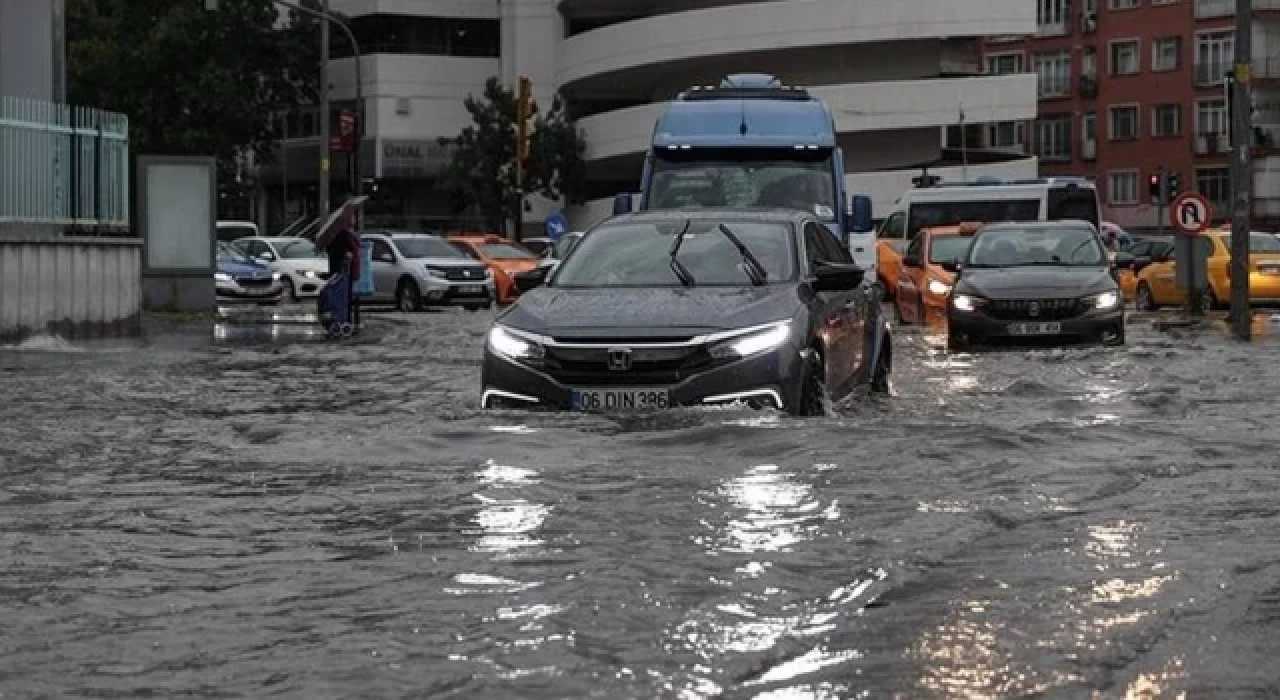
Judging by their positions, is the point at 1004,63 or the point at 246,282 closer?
the point at 246,282

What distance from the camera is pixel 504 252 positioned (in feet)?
144

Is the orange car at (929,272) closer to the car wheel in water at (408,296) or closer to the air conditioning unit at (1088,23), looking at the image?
the car wheel in water at (408,296)

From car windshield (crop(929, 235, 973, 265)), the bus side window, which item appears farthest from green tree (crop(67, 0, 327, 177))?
car windshield (crop(929, 235, 973, 265))

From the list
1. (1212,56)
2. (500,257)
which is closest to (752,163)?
(500,257)

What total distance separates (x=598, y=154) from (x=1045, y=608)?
63884 mm

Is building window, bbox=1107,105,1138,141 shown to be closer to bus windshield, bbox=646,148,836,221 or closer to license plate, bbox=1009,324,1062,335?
bus windshield, bbox=646,148,836,221

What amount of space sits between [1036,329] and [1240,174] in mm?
7256

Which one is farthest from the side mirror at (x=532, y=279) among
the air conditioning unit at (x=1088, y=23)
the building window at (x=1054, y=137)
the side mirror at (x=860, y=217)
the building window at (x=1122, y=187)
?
the building window at (x=1054, y=137)

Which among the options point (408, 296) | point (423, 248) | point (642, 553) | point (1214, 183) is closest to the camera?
point (642, 553)

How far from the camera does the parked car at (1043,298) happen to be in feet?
71.0

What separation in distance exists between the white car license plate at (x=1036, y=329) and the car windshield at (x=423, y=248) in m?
20.0

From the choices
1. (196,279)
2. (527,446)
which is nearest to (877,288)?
(527,446)

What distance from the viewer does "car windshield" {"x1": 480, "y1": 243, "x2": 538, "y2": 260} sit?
43625 mm

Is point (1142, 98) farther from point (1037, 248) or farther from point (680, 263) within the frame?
point (680, 263)
